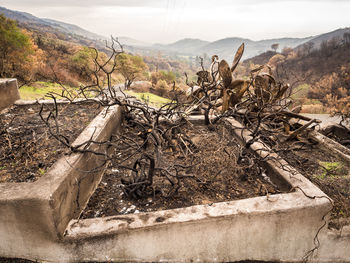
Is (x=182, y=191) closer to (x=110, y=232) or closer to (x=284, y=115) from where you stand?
(x=110, y=232)

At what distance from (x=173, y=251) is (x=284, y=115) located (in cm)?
299

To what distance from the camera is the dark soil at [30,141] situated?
2533mm

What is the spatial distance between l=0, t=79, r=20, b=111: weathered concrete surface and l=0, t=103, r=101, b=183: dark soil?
0.19 m

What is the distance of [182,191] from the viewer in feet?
8.18

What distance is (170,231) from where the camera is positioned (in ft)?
6.13

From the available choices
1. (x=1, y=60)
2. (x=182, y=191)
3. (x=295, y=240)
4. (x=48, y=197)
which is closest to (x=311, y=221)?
(x=295, y=240)

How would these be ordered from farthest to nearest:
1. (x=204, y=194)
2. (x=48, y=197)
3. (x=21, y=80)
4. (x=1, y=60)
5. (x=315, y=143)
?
(x=21, y=80) < (x=1, y=60) < (x=315, y=143) < (x=204, y=194) < (x=48, y=197)

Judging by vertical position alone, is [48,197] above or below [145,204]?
above

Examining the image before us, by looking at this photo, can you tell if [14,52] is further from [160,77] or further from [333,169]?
[160,77]

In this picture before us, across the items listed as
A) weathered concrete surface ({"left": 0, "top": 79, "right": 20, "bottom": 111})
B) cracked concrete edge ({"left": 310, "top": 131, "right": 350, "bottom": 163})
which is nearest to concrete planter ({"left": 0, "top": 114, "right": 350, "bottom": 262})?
cracked concrete edge ({"left": 310, "top": 131, "right": 350, "bottom": 163})

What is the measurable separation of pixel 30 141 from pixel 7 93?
245cm

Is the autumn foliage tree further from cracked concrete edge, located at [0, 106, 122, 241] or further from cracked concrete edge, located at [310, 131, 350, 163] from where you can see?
cracked concrete edge, located at [310, 131, 350, 163]

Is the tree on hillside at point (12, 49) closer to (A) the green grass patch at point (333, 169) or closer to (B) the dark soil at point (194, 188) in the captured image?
(B) the dark soil at point (194, 188)

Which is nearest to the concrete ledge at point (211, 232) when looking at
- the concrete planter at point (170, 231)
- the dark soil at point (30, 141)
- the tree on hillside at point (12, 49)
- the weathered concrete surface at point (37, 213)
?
the concrete planter at point (170, 231)
